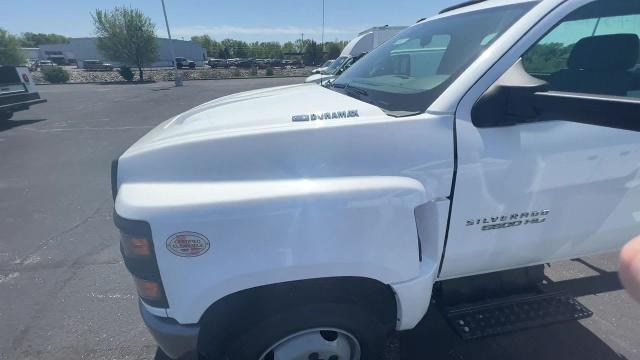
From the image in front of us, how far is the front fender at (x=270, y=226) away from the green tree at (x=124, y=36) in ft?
135

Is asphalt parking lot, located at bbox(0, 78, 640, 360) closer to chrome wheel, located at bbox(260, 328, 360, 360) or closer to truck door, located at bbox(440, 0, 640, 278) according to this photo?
chrome wheel, located at bbox(260, 328, 360, 360)

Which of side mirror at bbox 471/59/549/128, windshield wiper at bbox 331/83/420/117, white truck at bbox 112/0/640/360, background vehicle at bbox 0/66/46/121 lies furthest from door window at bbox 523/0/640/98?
background vehicle at bbox 0/66/46/121

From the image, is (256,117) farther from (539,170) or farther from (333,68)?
(333,68)

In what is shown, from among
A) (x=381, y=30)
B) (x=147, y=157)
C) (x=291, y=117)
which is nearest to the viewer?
(x=147, y=157)

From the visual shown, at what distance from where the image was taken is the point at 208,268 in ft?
4.57

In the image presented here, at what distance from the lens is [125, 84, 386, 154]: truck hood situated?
1.56m

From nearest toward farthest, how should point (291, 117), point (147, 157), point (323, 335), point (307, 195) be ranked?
1. point (307, 195)
2. point (147, 157)
3. point (291, 117)
4. point (323, 335)

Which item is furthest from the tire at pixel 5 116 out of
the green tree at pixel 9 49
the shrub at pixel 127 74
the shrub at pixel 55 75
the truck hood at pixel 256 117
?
the green tree at pixel 9 49

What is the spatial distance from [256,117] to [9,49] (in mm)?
45903

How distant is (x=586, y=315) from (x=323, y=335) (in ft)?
5.14

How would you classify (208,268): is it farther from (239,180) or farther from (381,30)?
(381,30)

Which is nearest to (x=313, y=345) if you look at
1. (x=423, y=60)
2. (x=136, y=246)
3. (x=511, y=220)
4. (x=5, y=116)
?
(x=136, y=246)

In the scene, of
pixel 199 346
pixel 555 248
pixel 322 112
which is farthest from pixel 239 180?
pixel 555 248

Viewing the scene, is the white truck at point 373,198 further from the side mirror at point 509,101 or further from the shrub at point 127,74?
the shrub at point 127,74
